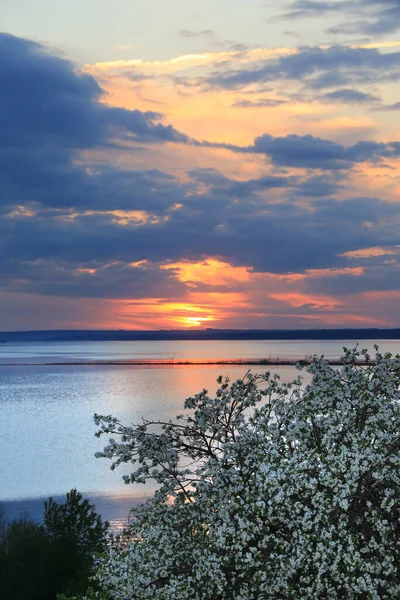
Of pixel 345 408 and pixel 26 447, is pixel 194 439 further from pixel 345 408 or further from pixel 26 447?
pixel 26 447

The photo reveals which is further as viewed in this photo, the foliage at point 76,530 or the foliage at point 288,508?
the foliage at point 76,530

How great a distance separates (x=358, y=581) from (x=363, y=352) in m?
7.02

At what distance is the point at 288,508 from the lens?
12.8m

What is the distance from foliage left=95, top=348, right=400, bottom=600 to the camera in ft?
41.4

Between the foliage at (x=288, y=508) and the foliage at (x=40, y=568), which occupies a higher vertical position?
the foliage at (x=288, y=508)

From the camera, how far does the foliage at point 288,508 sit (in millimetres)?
12609

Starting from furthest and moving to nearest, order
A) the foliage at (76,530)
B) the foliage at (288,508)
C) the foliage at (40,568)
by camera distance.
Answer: the foliage at (76,530) < the foliage at (40,568) < the foliage at (288,508)

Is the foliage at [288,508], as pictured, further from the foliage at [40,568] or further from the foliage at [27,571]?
the foliage at [27,571]

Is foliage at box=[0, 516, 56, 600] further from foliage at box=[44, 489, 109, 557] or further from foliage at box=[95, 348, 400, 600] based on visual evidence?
foliage at box=[95, 348, 400, 600]

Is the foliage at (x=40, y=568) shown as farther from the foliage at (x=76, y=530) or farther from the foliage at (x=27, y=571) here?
the foliage at (x=76, y=530)

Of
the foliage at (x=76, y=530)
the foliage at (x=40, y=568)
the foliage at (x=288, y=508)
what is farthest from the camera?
the foliage at (x=76, y=530)

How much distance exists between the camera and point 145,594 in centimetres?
1502

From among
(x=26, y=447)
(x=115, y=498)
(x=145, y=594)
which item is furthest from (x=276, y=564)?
(x=26, y=447)

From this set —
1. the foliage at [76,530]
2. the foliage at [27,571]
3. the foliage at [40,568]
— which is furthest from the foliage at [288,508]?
the foliage at [76,530]
